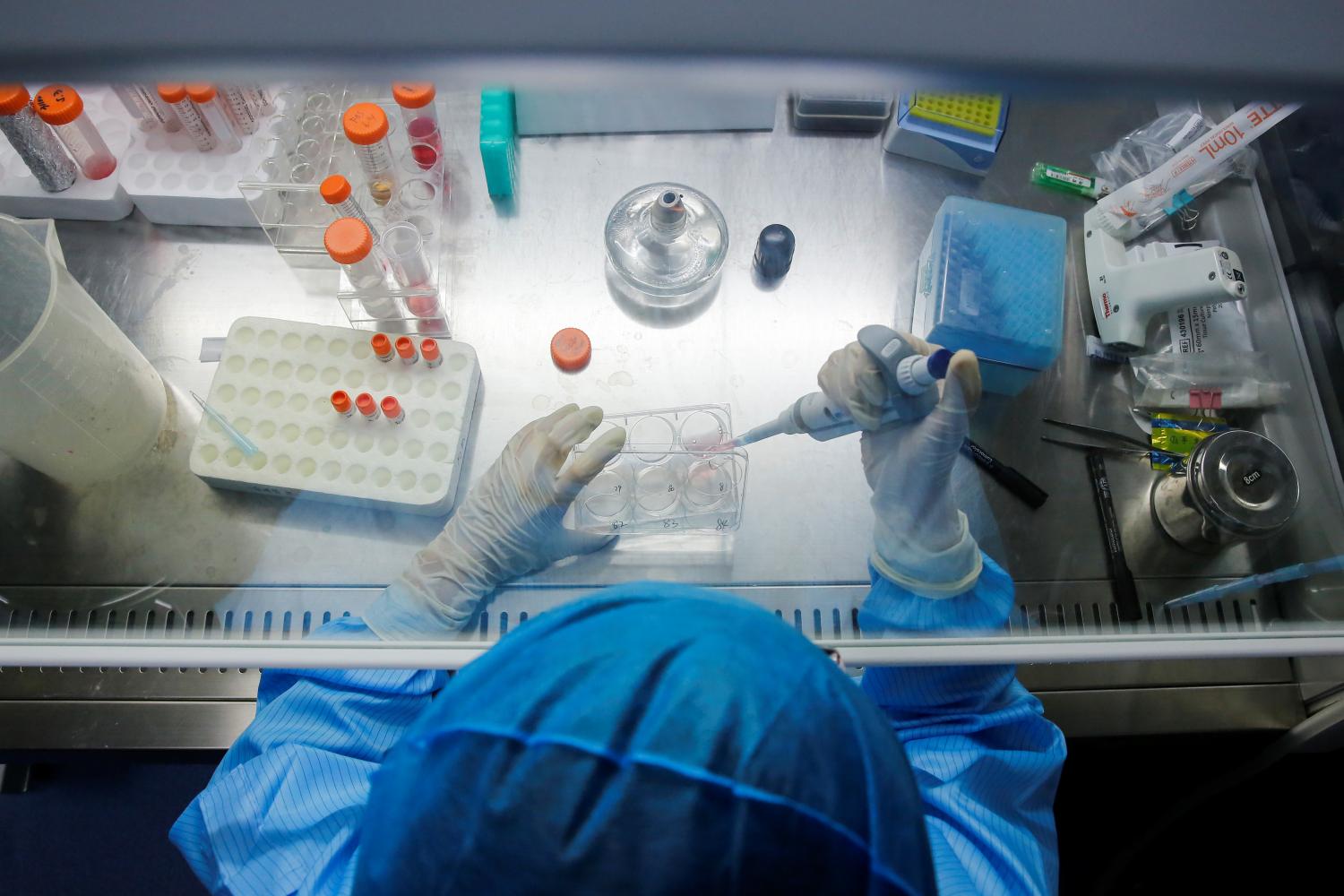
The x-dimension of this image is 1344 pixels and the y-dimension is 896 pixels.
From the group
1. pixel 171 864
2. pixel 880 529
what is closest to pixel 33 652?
pixel 880 529

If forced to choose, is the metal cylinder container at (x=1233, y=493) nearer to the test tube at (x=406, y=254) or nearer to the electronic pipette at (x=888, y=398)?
the electronic pipette at (x=888, y=398)

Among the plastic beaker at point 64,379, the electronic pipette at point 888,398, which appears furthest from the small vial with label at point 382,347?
the electronic pipette at point 888,398

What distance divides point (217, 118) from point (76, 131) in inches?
8.9

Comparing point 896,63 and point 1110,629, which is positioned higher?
point 896,63

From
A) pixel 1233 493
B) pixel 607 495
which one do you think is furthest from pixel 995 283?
pixel 607 495

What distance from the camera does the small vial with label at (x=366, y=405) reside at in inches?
48.3

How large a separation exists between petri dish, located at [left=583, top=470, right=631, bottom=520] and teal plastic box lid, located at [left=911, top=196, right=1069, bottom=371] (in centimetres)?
54

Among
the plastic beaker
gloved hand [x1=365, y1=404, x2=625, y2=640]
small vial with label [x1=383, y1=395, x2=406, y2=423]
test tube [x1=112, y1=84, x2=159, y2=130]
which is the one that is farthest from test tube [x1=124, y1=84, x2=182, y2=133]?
gloved hand [x1=365, y1=404, x2=625, y2=640]

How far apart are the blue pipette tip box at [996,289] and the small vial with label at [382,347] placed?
2.74ft

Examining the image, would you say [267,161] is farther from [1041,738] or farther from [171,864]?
[171,864]

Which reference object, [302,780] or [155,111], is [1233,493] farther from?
[155,111]

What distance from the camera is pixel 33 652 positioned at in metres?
1.04

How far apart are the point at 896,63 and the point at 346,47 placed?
28 cm

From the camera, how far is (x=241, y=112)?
134 centimetres
